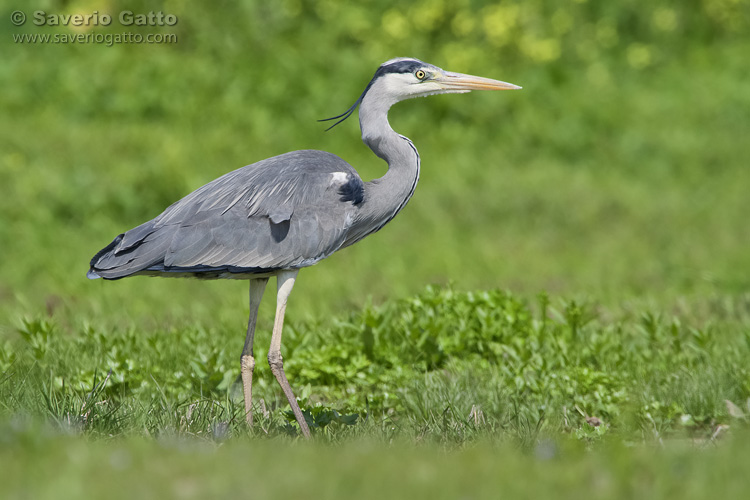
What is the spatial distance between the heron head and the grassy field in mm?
1494

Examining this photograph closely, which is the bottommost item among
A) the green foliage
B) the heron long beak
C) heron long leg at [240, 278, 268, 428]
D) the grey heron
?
the green foliage

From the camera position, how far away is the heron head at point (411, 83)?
5852 millimetres

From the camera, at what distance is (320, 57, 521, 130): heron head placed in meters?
5.85

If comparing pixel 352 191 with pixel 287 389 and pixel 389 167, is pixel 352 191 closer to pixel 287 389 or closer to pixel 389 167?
pixel 389 167

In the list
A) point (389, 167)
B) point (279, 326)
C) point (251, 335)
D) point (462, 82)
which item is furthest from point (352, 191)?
point (462, 82)

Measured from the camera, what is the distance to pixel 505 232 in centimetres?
1116

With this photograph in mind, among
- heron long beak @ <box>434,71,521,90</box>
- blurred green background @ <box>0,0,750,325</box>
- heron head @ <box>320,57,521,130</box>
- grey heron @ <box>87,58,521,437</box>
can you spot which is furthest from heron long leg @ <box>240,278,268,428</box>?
blurred green background @ <box>0,0,750,325</box>

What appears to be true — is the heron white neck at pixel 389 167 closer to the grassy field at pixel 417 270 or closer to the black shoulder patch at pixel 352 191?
the black shoulder patch at pixel 352 191

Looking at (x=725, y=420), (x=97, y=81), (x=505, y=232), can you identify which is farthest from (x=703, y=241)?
(x=97, y=81)

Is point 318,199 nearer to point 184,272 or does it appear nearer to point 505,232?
point 184,272

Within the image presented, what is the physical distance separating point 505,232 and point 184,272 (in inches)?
254

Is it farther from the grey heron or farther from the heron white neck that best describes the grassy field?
the heron white neck

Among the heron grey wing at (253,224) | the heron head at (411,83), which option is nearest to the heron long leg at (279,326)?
the heron grey wing at (253,224)

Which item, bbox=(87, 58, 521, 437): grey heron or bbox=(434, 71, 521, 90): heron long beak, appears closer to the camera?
bbox=(87, 58, 521, 437): grey heron
